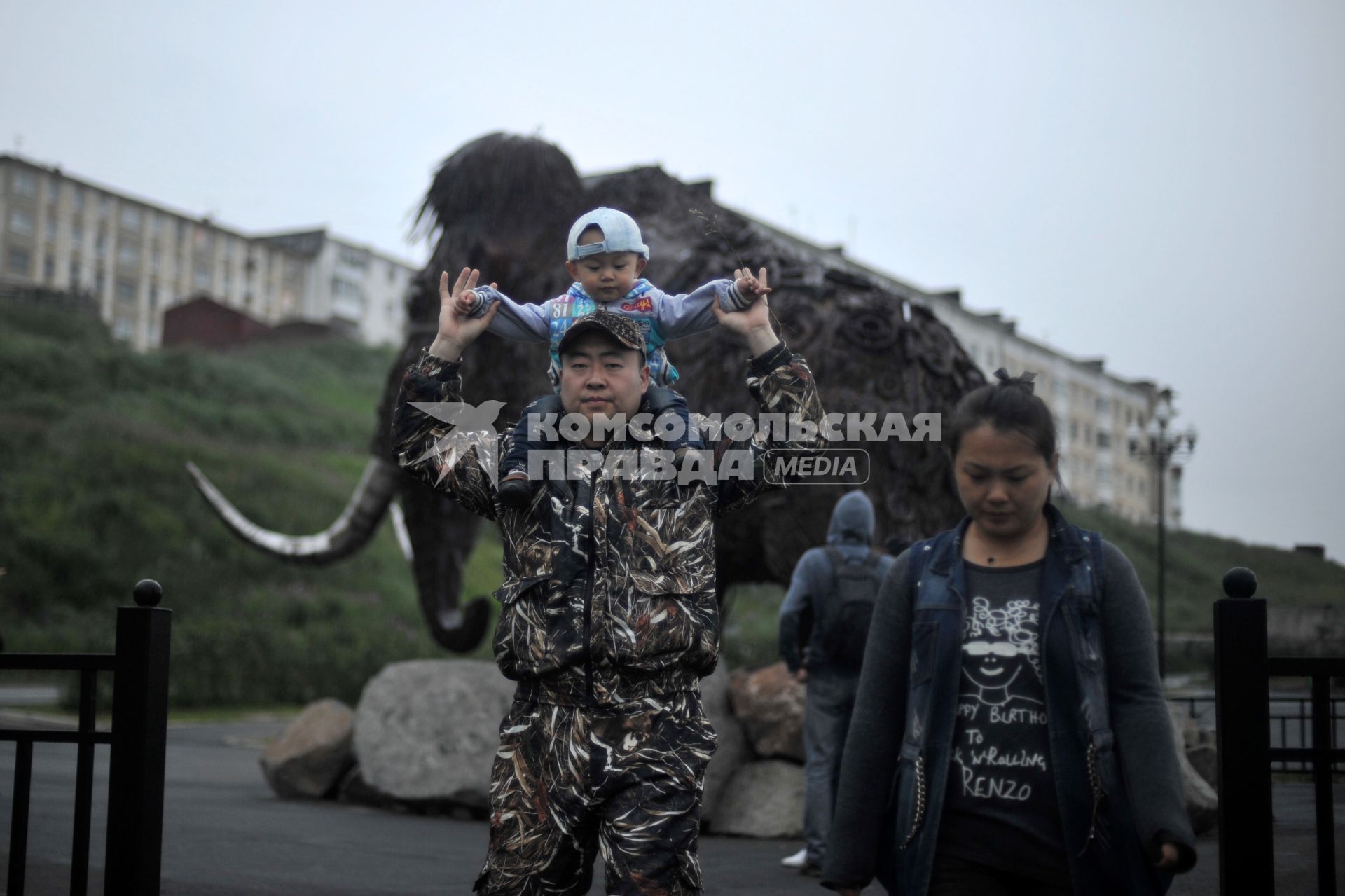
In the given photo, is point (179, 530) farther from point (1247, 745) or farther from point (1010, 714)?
point (1010, 714)

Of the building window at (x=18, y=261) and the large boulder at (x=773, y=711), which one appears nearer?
the large boulder at (x=773, y=711)

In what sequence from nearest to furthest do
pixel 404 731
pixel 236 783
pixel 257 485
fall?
pixel 404 731 → pixel 236 783 → pixel 257 485

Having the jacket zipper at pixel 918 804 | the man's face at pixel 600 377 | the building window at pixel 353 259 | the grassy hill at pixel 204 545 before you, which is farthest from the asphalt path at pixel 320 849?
the building window at pixel 353 259

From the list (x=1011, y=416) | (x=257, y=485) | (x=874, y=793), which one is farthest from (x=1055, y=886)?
(x=257, y=485)

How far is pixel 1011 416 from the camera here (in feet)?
8.39

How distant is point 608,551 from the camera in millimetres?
2879

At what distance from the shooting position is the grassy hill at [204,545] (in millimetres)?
16797

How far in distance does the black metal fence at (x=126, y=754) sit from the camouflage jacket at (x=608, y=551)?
103 cm

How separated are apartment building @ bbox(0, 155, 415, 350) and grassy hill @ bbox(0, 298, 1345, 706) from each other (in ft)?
32.7

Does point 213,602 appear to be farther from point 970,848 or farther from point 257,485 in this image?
point 970,848

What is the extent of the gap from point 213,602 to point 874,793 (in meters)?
21.8

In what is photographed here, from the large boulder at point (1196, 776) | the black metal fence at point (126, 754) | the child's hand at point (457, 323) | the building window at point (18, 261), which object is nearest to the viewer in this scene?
the child's hand at point (457, 323)

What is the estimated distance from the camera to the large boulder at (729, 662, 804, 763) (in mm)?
6961

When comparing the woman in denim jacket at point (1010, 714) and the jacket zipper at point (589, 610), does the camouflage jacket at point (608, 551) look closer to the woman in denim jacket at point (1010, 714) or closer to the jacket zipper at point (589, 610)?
the jacket zipper at point (589, 610)
